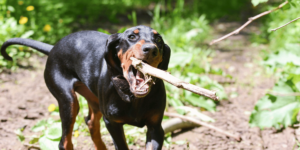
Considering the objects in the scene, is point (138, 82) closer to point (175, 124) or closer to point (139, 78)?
point (139, 78)

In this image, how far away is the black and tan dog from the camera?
203 cm

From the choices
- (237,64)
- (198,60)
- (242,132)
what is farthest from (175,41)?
(242,132)

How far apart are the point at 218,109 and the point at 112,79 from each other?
2245mm

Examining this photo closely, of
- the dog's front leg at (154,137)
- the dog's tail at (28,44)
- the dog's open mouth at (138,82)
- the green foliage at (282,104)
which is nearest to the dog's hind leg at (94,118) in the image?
the dog's tail at (28,44)

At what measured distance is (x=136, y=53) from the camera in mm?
1958

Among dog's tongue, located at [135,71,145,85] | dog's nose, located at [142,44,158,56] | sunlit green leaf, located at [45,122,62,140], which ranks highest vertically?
dog's nose, located at [142,44,158,56]

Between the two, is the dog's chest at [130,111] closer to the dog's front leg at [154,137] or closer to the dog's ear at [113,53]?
the dog's front leg at [154,137]

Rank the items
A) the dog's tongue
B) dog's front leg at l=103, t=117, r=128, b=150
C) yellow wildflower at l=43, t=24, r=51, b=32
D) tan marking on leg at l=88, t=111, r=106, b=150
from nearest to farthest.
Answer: the dog's tongue
dog's front leg at l=103, t=117, r=128, b=150
tan marking on leg at l=88, t=111, r=106, b=150
yellow wildflower at l=43, t=24, r=51, b=32

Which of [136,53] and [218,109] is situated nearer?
[136,53]

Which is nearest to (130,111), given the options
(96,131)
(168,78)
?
(168,78)

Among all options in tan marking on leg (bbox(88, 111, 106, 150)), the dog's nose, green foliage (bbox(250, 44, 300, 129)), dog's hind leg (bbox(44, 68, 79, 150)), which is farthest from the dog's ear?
green foliage (bbox(250, 44, 300, 129))

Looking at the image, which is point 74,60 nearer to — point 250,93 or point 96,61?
point 96,61

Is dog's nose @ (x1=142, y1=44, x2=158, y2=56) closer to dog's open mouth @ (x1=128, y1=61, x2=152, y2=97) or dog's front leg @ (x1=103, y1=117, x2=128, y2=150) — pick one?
dog's open mouth @ (x1=128, y1=61, x2=152, y2=97)

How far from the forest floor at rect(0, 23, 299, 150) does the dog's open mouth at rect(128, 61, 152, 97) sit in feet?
3.99
